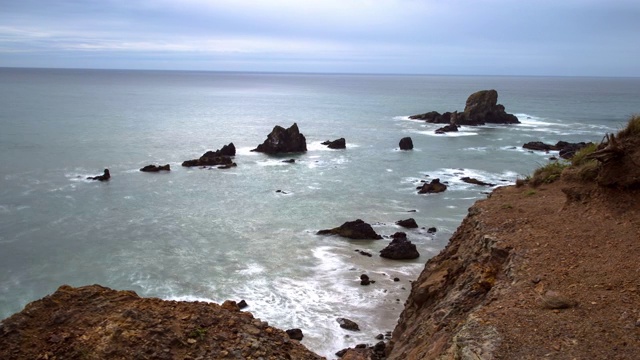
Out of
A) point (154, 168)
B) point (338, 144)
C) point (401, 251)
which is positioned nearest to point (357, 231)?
point (401, 251)

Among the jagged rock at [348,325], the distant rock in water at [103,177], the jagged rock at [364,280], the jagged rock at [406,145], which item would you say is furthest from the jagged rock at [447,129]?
the jagged rock at [348,325]

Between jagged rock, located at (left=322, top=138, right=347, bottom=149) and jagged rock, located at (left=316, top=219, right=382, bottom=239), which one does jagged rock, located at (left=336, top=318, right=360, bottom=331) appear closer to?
jagged rock, located at (left=316, top=219, right=382, bottom=239)

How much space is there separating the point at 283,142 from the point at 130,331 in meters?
52.8

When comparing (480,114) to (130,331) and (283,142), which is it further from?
(130,331)

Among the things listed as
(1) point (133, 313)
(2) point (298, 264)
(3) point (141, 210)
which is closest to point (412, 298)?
(1) point (133, 313)

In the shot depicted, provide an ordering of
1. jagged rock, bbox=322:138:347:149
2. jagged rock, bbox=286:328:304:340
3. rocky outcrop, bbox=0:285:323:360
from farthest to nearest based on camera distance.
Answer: jagged rock, bbox=322:138:347:149 → jagged rock, bbox=286:328:304:340 → rocky outcrop, bbox=0:285:323:360

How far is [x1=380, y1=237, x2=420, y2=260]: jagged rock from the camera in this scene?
27797mm

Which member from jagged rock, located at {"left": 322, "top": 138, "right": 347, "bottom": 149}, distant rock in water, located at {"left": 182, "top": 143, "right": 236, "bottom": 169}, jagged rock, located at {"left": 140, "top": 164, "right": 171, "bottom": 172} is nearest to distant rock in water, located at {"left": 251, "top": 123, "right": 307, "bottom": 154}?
jagged rock, located at {"left": 322, "top": 138, "right": 347, "bottom": 149}

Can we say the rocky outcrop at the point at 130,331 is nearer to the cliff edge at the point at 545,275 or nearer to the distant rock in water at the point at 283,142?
the cliff edge at the point at 545,275

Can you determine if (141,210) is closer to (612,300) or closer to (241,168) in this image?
(241,168)

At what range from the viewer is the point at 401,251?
91.1 ft

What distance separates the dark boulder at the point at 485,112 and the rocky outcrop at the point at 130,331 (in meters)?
82.2

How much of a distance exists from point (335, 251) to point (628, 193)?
18.1m

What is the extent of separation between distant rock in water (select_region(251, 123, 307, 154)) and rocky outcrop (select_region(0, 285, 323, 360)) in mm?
51052
